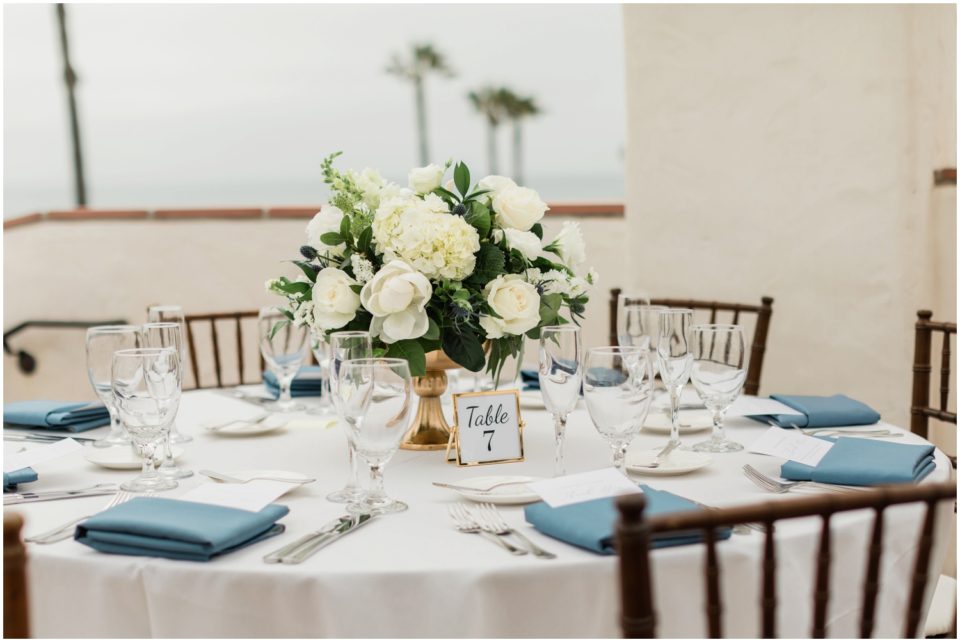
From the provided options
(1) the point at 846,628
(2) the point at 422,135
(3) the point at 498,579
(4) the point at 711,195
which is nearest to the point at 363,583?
(3) the point at 498,579

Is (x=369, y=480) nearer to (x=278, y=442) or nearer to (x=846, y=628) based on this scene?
(x=278, y=442)

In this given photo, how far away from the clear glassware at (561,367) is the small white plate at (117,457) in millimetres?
647

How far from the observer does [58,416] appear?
1.81m

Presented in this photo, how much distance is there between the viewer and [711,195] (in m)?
3.12

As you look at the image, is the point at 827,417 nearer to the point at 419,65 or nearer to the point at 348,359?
the point at 348,359

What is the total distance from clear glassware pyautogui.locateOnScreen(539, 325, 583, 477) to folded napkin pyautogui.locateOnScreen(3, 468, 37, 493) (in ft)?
2.61

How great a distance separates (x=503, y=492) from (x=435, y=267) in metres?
0.41

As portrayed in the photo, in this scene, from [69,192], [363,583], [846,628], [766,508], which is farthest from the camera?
[69,192]

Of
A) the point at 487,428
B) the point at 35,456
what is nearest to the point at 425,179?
the point at 487,428

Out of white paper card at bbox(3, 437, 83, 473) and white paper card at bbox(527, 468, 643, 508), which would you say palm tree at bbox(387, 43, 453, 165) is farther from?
white paper card at bbox(527, 468, 643, 508)

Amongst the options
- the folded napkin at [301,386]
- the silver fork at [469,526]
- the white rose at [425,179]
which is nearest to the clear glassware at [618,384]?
the silver fork at [469,526]

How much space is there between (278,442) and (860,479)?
1.00 metres

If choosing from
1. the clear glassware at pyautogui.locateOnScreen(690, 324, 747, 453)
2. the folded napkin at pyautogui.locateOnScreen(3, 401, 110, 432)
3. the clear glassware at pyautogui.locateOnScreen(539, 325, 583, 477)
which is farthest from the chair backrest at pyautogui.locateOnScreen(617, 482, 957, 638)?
the folded napkin at pyautogui.locateOnScreen(3, 401, 110, 432)

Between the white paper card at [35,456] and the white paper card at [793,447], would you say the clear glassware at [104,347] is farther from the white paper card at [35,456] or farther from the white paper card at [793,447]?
the white paper card at [793,447]
